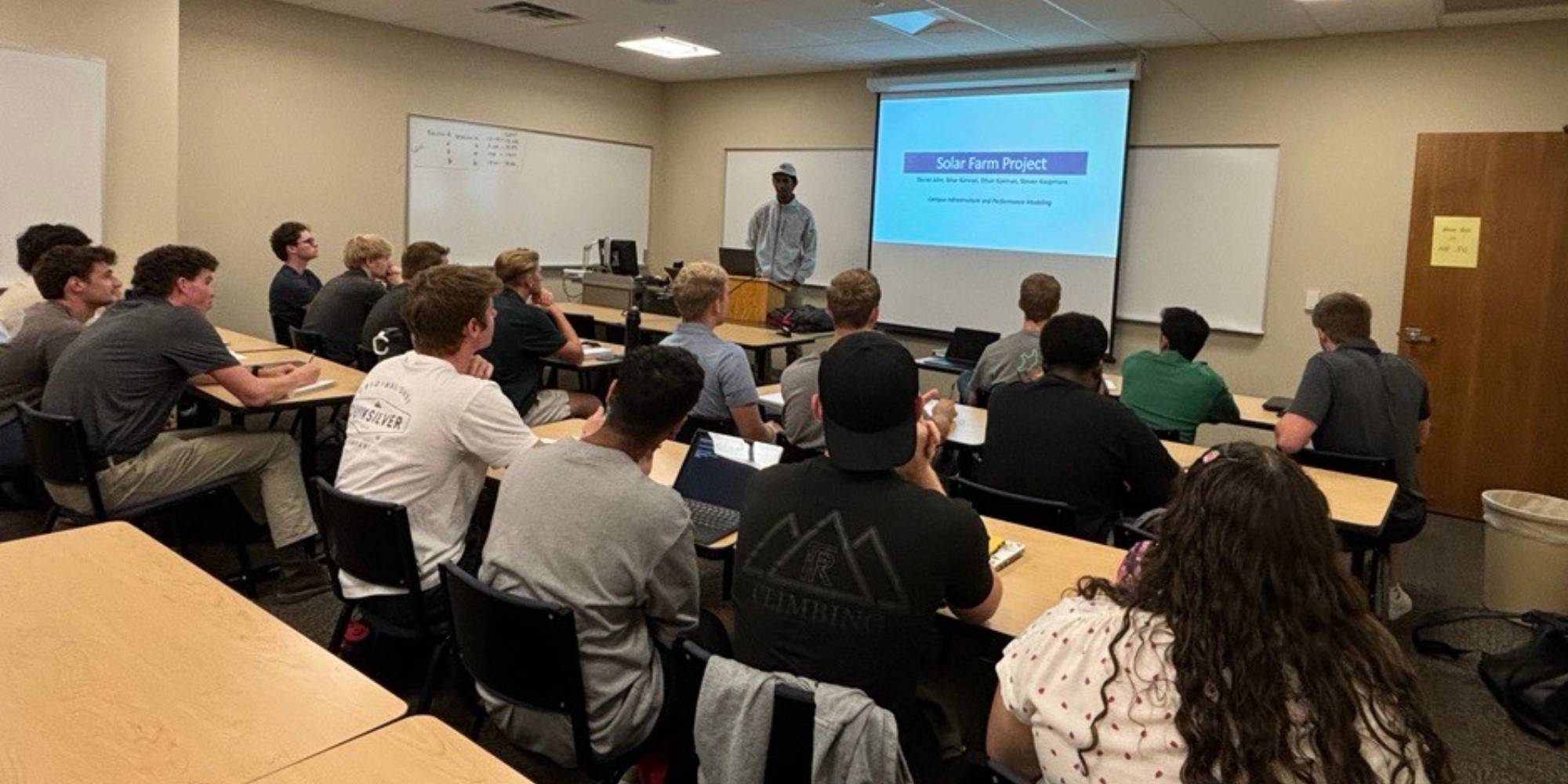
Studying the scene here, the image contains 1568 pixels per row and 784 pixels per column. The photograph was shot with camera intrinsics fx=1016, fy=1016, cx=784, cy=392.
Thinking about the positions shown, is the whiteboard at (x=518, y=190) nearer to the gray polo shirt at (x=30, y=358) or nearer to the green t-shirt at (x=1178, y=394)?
the gray polo shirt at (x=30, y=358)

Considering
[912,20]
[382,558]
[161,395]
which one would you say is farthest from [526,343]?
[912,20]

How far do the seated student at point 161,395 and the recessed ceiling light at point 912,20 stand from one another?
401 cm

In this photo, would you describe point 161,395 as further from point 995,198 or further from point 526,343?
point 995,198

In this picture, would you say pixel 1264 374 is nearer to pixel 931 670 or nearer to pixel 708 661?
pixel 931 670

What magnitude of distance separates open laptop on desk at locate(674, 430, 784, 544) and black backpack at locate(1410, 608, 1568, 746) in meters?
2.37

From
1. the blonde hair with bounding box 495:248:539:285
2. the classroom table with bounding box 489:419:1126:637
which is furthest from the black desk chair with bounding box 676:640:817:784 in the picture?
the blonde hair with bounding box 495:248:539:285

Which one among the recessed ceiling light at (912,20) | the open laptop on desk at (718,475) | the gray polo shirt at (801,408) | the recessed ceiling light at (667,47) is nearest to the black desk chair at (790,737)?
the open laptop on desk at (718,475)

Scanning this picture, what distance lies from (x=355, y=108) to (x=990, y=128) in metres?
4.42

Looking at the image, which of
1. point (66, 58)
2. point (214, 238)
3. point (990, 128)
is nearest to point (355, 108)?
point (214, 238)

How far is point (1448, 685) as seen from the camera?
3.38 m

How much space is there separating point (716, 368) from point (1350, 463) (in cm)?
225

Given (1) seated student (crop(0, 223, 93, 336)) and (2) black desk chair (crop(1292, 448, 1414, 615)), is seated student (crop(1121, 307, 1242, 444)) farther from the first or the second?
(1) seated student (crop(0, 223, 93, 336))

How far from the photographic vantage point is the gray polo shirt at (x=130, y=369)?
3.22m

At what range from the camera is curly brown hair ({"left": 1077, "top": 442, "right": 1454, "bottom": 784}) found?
115 centimetres
